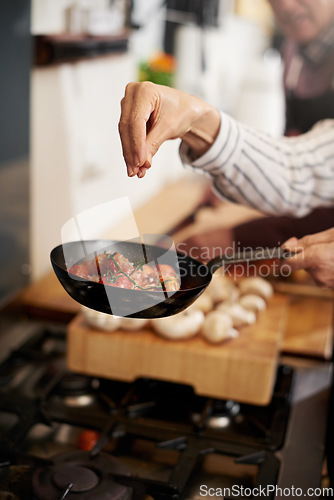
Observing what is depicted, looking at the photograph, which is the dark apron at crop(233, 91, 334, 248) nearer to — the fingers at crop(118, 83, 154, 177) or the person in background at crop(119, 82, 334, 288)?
the person in background at crop(119, 82, 334, 288)

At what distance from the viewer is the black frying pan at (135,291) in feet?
1.70

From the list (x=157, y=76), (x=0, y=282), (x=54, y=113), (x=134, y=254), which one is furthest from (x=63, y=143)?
(x=134, y=254)

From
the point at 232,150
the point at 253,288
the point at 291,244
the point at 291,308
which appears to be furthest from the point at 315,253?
the point at 291,308

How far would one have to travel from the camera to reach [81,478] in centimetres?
63

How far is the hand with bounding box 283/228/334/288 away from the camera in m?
0.58

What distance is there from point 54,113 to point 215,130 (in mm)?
557

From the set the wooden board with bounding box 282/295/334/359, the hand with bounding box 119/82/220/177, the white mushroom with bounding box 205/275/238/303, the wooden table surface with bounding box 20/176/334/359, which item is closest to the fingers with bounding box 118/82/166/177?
the hand with bounding box 119/82/220/177

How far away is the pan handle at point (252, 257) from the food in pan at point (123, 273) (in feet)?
0.21

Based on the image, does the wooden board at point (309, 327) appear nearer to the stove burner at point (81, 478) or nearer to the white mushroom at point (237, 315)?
the white mushroom at point (237, 315)

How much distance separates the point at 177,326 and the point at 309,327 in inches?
13.4

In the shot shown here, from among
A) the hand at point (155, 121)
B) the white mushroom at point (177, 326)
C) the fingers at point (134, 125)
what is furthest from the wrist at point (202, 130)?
the white mushroom at point (177, 326)

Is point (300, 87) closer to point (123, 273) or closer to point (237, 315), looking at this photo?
point (237, 315)

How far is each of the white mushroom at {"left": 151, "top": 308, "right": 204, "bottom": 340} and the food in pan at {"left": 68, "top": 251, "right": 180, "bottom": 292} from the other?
0.30 meters

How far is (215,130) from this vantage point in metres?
0.66
